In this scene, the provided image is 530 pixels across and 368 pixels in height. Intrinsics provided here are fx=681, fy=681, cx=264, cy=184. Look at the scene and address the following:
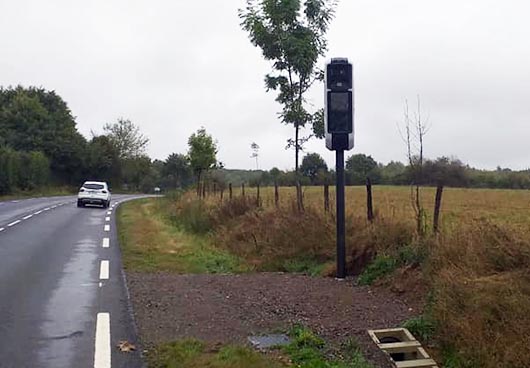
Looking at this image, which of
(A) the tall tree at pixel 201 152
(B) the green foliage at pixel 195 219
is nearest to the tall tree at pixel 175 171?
(A) the tall tree at pixel 201 152

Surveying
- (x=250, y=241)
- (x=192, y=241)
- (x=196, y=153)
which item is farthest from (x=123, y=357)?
(x=196, y=153)

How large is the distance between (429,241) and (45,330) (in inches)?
201

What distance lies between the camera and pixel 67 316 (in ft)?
27.5

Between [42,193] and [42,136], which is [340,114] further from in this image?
[42,136]

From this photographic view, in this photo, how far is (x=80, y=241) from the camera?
18438 mm

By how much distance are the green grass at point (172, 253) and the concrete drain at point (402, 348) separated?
21.5 ft

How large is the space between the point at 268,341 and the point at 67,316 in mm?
2802

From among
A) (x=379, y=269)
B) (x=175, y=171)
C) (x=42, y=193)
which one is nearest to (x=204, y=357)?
(x=379, y=269)

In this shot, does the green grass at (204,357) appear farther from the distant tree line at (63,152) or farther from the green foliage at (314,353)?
the distant tree line at (63,152)

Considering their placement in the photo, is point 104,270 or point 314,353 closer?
point 314,353

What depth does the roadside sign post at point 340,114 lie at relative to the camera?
36.0 feet

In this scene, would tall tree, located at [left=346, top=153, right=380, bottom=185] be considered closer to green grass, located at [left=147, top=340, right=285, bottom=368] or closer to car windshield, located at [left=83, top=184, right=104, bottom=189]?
car windshield, located at [left=83, top=184, right=104, bottom=189]

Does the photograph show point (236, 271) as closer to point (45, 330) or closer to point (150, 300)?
point (150, 300)

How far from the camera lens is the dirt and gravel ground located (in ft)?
24.3
